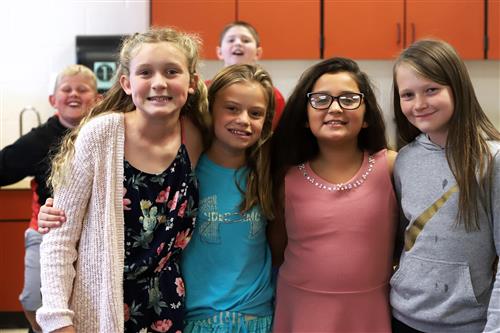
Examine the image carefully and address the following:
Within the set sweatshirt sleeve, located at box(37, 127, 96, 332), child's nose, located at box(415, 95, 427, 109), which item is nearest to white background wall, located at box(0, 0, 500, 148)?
child's nose, located at box(415, 95, 427, 109)

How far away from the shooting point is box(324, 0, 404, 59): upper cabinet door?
3.70 meters

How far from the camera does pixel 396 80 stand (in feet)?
Result: 4.49

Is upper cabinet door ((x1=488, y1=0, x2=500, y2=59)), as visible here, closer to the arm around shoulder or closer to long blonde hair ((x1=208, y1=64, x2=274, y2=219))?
the arm around shoulder

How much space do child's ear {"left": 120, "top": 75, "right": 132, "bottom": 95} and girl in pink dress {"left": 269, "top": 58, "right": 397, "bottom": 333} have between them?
473 mm

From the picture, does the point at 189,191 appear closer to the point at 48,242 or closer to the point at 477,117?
the point at 48,242

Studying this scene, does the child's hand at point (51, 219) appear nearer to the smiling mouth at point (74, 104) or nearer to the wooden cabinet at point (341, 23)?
the smiling mouth at point (74, 104)

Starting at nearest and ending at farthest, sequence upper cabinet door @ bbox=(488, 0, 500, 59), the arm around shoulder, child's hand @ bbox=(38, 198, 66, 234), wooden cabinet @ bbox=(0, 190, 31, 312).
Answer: child's hand @ bbox=(38, 198, 66, 234) → the arm around shoulder → wooden cabinet @ bbox=(0, 190, 31, 312) → upper cabinet door @ bbox=(488, 0, 500, 59)

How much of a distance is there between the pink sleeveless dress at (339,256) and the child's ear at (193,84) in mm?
411

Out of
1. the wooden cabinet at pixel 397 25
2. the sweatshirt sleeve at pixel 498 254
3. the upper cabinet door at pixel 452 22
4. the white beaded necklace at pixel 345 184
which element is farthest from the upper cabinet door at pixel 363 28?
the sweatshirt sleeve at pixel 498 254

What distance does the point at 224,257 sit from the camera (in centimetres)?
140

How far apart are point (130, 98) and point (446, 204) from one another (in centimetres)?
90

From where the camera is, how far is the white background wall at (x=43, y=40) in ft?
12.4

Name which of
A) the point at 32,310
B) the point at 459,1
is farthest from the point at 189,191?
the point at 459,1

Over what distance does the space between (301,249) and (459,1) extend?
3008 millimetres
